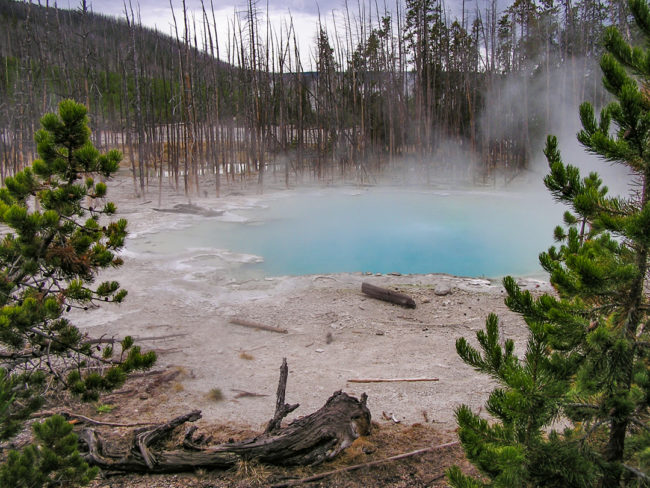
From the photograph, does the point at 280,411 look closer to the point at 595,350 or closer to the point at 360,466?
the point at 360,466

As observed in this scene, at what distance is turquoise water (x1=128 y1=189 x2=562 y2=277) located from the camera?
7.36m

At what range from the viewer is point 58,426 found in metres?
1.69

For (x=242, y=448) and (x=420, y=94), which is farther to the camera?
(x=420, y=94)

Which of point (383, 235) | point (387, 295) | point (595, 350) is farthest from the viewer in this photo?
point (383, 235)

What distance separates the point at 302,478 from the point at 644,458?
135 centimetres

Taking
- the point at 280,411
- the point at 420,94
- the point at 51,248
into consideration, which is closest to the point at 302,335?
the point at 280,411

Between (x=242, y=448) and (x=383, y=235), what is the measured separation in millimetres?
6931

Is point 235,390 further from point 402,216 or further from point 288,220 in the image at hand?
point 402,216

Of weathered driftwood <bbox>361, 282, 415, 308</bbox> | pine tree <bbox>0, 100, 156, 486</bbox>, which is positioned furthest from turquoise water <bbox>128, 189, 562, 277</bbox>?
pine tree <bbox>0, 100, 156, 486</bbox>

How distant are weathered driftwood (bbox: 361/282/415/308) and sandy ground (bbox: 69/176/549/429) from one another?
0.07 meters

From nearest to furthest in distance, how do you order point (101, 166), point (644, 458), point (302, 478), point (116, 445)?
1. point (644, 458)
2. point (101, 166)
3. point (302, 478)
4. point (116, 445)

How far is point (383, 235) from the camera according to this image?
904 centimetres

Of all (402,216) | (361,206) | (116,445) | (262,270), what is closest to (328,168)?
(361,206)

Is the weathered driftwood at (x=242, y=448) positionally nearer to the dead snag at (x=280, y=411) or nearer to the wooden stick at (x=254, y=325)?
the dead snag at (x=280, y=411)
